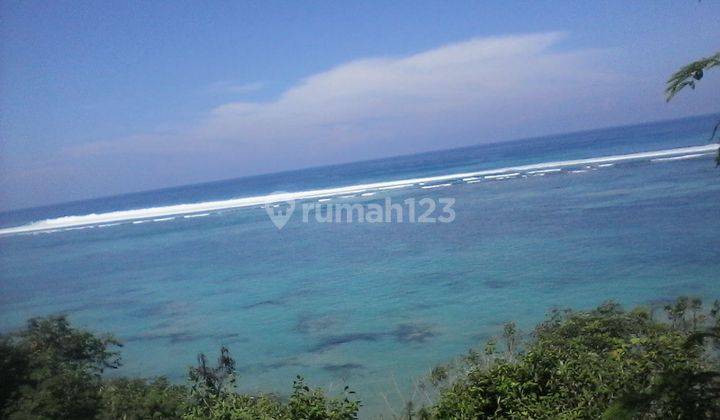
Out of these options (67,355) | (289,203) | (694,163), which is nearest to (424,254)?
(67,355)

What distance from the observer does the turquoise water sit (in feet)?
36.7

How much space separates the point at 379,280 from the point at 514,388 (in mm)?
11438

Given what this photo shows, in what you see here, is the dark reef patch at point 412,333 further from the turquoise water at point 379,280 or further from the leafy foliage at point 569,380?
the leafy foliage at point 569,380

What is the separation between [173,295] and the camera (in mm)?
17828

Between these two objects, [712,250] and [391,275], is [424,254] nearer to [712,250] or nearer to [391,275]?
[391,275]

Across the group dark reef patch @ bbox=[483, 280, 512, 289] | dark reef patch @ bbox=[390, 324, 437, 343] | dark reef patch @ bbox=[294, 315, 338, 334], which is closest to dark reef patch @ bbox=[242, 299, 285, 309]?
dark reef patch @ bbox=[294, 315, 338, 334]

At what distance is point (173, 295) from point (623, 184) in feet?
69.3

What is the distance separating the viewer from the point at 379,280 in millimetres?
16031

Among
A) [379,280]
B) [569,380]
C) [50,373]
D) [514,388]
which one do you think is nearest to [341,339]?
[379,280]

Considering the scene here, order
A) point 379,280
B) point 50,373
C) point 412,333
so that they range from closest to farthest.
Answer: point 50,373
point 412,333
point 379,280

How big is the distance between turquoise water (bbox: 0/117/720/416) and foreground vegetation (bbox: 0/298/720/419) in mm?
3249

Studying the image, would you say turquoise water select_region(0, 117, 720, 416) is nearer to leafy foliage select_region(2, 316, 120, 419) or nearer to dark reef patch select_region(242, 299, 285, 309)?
dark reef patch select_region(242, 299, 285, 309)

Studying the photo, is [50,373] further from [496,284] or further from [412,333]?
[496,284]

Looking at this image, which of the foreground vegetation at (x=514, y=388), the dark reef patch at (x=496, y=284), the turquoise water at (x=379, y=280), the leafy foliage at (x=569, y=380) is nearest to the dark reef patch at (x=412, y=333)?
the turquoise water at (x=379, y=280)
